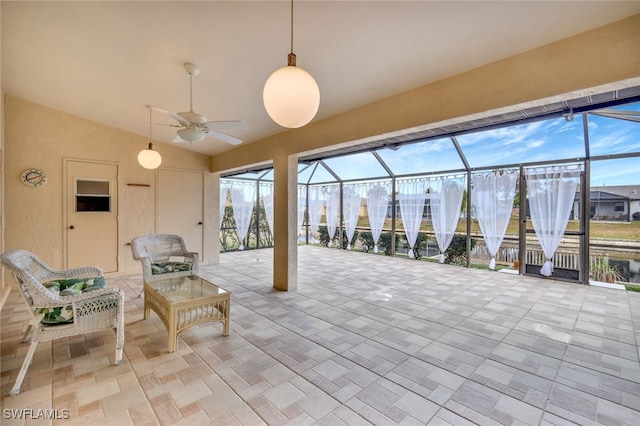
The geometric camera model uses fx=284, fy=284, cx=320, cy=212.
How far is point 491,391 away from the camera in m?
2.01

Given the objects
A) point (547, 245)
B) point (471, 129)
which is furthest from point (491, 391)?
point (547, 245)

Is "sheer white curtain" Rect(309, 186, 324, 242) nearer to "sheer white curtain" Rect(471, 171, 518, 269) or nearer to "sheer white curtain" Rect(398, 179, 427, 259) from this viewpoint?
"sheer white curtain" Rect(398, 179, 427, 259)

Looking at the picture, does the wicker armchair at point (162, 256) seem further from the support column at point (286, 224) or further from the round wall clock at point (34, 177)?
the round wall clock at point (34, 177)

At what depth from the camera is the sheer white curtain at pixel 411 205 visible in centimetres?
679

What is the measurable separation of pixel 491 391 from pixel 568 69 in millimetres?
2421

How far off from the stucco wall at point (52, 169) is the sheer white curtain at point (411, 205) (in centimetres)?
563

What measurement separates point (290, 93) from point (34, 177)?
5.22 meters

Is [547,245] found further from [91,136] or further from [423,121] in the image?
[91,136]

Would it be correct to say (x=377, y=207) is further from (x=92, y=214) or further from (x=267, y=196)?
(x=92, y=214)

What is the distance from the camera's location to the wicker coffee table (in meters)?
2.53

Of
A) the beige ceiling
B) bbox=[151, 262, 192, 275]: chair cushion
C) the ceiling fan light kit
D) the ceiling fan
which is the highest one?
the beige ceiling

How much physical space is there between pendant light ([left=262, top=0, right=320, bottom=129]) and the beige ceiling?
0.90 m

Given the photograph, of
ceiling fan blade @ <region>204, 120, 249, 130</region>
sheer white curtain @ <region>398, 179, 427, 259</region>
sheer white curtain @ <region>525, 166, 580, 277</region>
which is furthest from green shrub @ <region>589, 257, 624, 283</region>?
ceiling fan blade @ <region>204, 120, 249, 130</region>

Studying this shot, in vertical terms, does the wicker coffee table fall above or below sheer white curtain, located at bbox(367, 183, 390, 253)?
below
